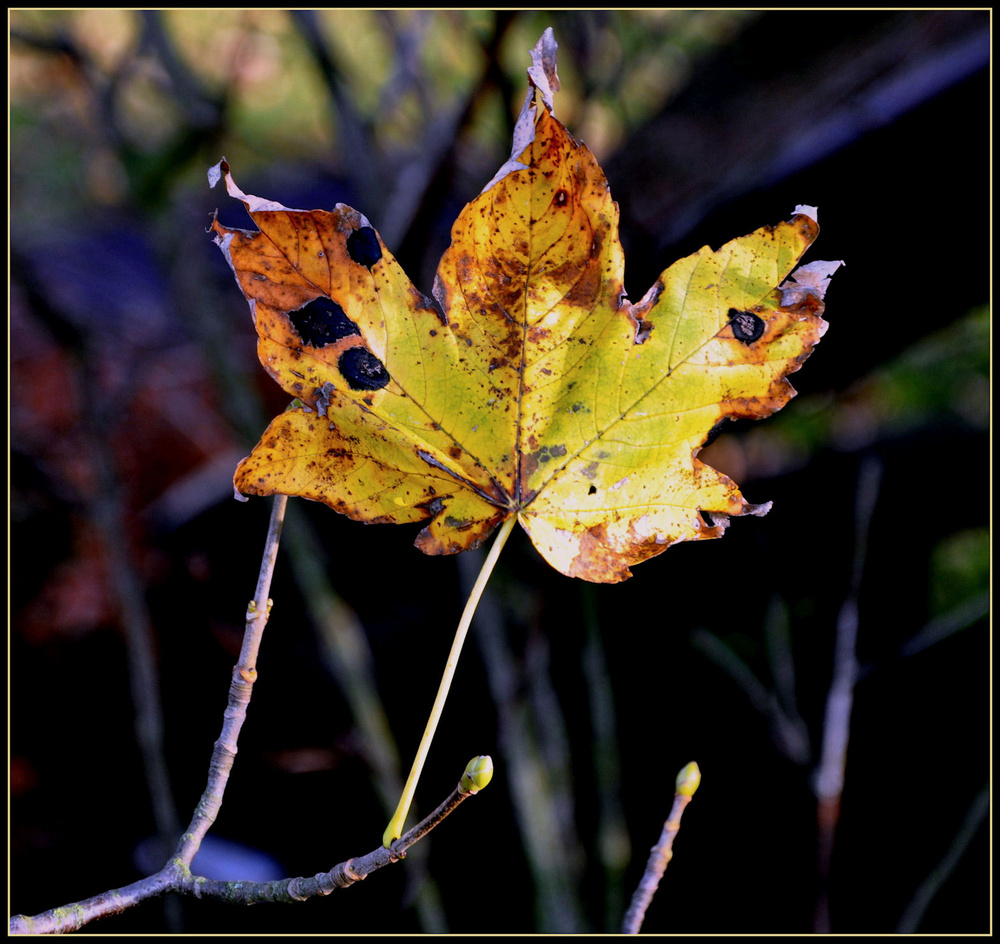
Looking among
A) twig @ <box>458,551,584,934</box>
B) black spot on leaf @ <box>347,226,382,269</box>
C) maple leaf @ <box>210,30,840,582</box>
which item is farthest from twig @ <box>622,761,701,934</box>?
twig @ <box>458,551,584,934</box>

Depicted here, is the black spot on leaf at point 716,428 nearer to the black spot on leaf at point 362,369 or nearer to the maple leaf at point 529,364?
the maple leaf at point 529,364

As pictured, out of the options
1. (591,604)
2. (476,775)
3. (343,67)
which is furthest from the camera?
(343,67)

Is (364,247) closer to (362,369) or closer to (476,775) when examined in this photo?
(362,369)

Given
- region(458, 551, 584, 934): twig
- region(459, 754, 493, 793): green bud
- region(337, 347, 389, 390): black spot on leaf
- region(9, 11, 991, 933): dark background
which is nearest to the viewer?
region(459, 754, 493, 793): green bud

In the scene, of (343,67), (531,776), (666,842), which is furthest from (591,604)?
(343,67)

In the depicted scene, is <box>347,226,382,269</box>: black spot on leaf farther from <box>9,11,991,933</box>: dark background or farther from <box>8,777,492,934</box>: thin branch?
<box>9,11,991,933</box>: dark background

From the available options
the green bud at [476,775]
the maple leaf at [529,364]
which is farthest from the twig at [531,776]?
the green bud at [476,775]

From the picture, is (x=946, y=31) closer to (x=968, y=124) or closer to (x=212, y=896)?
(x=968, y=124)
